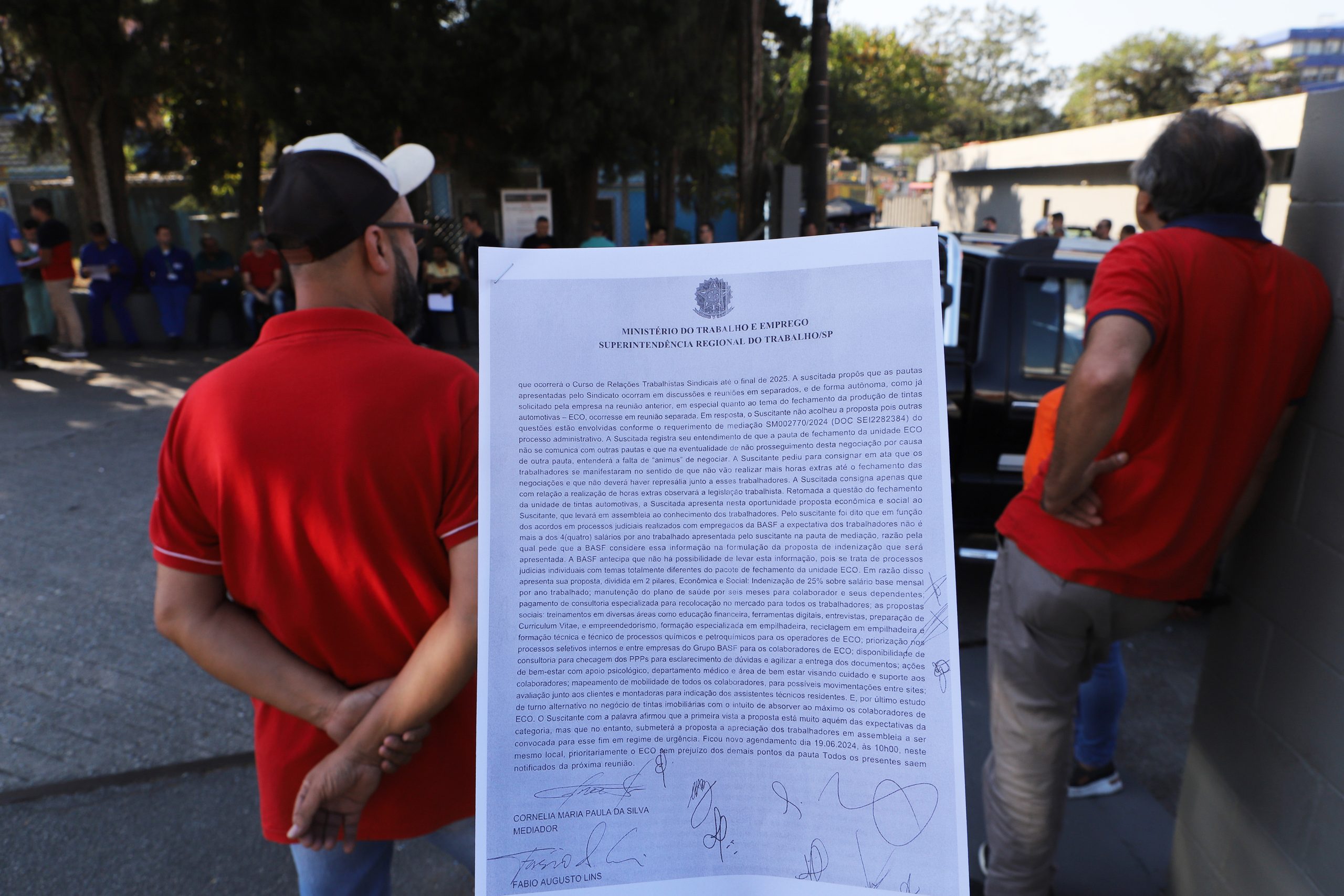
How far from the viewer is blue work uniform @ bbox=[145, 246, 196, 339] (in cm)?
1177

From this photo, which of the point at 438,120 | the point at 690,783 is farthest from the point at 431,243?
the point at 690,783

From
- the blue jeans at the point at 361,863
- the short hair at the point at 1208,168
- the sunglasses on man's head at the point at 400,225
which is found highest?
the short hair at the point at 1208,168

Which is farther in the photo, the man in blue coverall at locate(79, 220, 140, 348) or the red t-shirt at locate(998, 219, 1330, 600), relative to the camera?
the man in blue coverall at locate(79, 220, 140, 348)

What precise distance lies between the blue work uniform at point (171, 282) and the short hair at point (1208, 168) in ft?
41.5

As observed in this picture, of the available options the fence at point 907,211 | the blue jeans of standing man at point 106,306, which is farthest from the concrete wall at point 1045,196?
the blue jeans of standing man at point 106,306

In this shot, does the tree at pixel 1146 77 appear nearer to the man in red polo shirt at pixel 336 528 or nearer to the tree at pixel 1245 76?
the tree at pixel 1245 76

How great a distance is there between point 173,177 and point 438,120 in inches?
491

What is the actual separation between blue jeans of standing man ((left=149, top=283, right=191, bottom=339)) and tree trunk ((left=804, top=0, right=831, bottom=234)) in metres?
9.12

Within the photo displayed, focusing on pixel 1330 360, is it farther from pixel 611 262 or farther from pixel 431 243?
pixel 431 243

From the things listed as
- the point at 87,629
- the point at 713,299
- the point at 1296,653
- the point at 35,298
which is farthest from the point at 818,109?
the point at 713,299

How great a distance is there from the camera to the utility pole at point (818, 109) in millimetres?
12696
